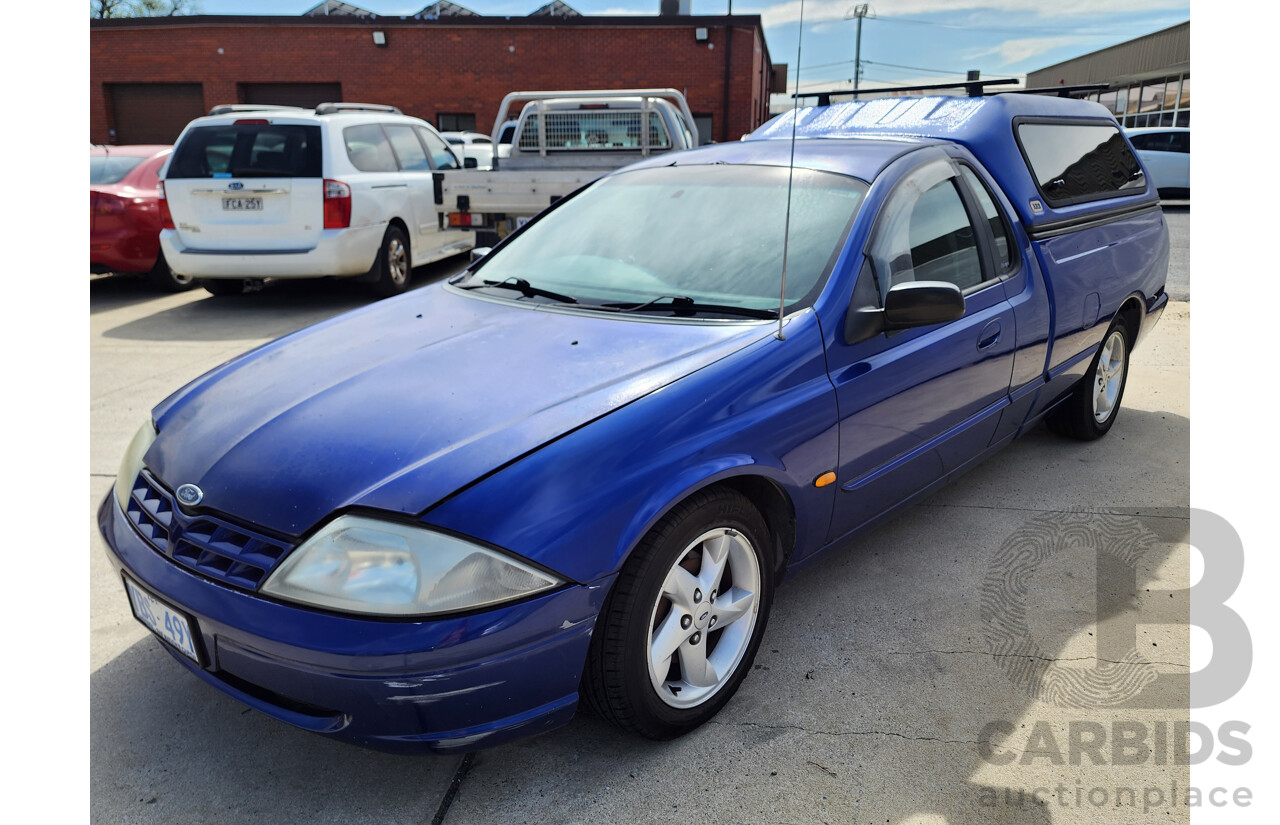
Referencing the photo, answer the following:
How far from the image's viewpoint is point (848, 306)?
2.66m

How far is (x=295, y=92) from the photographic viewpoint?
2409 cm

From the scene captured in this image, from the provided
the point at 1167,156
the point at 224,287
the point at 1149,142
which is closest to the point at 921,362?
the point at 224,287

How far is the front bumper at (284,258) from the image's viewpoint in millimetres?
7586

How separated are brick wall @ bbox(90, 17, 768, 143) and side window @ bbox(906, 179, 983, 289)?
20943 millimetres

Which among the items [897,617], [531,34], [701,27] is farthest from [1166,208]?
[897,617]

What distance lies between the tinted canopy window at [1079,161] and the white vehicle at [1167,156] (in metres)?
15.1

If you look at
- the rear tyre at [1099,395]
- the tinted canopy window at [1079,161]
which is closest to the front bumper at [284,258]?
the tinted canopy window at [1079,161]

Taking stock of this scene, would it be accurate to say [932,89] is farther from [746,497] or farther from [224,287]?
[224,287]

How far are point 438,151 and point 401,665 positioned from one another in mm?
8500

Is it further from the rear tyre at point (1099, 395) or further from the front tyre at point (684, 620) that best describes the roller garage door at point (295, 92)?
the front tyre at point (684, 620)

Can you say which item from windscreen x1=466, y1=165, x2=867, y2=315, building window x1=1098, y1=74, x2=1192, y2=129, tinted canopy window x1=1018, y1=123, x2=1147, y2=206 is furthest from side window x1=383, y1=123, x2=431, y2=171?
building window x1=1098, y1=74, x2=1192, y2=129

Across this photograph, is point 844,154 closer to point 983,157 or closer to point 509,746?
point 983,157

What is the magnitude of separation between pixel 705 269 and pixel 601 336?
0.50m

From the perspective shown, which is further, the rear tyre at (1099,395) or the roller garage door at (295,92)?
the roller garage door at (295,92)
